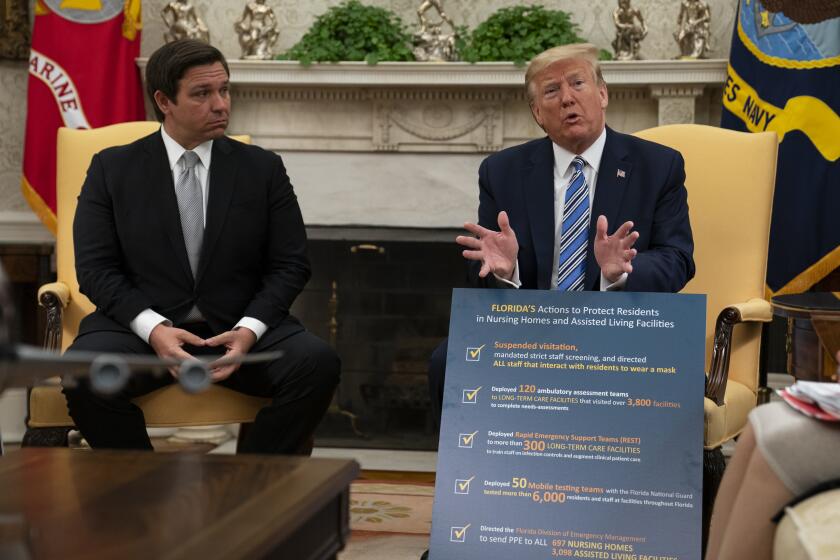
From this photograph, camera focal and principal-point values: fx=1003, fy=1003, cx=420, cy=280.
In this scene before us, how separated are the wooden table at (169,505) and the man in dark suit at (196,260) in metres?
0.88

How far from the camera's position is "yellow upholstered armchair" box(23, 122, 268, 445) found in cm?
261

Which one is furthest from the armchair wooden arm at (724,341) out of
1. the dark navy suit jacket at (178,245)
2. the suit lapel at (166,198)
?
the suit lapel at (166,198)

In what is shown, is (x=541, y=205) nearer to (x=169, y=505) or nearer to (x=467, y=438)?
(x=467, y=438)

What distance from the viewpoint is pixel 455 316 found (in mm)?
2361

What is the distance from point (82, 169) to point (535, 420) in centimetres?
175

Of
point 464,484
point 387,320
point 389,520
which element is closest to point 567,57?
A: point 464,484

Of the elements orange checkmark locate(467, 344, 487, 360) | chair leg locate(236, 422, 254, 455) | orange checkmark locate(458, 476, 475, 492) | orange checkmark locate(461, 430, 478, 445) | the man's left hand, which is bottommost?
chair leg locate(236, 422, 254, 455)

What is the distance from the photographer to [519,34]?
4293mm

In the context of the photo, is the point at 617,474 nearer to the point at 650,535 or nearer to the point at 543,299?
the point at 650,535

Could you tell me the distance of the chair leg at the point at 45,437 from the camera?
104 inches

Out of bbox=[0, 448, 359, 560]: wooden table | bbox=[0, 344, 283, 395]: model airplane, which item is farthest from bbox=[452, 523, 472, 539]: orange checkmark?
bbox=[0, 344, 283, 395]: model airplane

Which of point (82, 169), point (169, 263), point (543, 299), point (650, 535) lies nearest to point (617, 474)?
point (650, 535)

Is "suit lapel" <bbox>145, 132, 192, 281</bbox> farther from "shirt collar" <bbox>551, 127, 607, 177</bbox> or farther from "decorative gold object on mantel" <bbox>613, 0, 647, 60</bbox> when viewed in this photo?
"decorative gold object on mantel" <bbox>613, 0, 647, 60</bbox>

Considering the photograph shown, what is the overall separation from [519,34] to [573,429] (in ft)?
8.23
